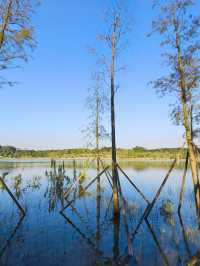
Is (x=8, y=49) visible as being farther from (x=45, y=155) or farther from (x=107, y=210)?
(x=45, y=155)

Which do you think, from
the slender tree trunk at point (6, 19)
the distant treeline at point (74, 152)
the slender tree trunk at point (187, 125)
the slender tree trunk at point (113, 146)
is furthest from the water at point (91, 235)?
the distant treeline at point (74, 152)

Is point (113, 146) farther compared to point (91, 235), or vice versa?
point (113, 146)

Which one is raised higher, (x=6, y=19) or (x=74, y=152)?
(x=6, y=19)

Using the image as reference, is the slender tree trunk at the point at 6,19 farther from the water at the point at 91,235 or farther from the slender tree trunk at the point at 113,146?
the water at the point at 91,235

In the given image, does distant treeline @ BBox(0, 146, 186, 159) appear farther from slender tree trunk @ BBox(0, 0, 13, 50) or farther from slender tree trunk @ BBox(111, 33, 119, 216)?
slender tree trunk @ BBox(0, 0, 13, 50)

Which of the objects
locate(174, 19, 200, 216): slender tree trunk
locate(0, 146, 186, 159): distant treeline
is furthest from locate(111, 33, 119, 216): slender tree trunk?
locate(0, 146, 186, 159): distant treeline

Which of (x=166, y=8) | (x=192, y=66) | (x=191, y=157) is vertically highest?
(x=166, y=8)

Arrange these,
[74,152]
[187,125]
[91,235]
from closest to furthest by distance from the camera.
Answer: [91,235] < [187,125] < [74,152]

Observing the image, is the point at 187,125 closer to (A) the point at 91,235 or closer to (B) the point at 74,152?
(A) the point at 91,235

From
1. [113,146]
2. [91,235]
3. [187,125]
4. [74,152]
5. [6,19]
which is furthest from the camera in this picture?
[74,152]

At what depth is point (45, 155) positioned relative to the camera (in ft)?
414

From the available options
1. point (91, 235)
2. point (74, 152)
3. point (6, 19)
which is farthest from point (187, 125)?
point (74, 152)

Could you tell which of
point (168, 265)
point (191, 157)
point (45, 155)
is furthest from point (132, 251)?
point (45, 155)

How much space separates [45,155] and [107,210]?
113 metres
